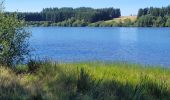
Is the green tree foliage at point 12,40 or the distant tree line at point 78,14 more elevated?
the green tree foliage at point 12,40

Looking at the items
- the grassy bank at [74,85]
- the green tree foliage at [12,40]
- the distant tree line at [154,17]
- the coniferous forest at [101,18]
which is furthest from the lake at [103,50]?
the coniferous forest at [101,18]

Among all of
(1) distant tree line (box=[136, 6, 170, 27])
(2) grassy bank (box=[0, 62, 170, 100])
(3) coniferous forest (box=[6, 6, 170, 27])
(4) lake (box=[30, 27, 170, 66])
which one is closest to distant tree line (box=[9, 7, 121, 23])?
(3) coniferous forest (box=[6, 6, 170, 27])

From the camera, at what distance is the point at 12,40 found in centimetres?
1275

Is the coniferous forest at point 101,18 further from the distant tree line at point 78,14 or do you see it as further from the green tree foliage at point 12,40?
the green tree foliage at point 12,40

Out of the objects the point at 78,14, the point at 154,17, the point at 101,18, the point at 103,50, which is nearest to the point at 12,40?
the point at 103,50

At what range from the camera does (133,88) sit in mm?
9453

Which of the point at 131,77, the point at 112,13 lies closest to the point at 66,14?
the point at 112,13

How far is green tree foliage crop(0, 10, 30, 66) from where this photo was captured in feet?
41.1

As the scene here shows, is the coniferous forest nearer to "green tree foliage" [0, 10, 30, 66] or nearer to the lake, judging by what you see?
the lake

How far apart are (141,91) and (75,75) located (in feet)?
5.15

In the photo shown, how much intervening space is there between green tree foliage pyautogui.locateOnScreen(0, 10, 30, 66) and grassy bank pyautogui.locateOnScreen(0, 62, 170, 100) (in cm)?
137

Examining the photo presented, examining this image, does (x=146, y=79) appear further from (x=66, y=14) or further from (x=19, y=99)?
(x=66, y=14)

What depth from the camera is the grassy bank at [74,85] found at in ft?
28.0

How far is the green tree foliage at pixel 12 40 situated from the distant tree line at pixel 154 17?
138m
